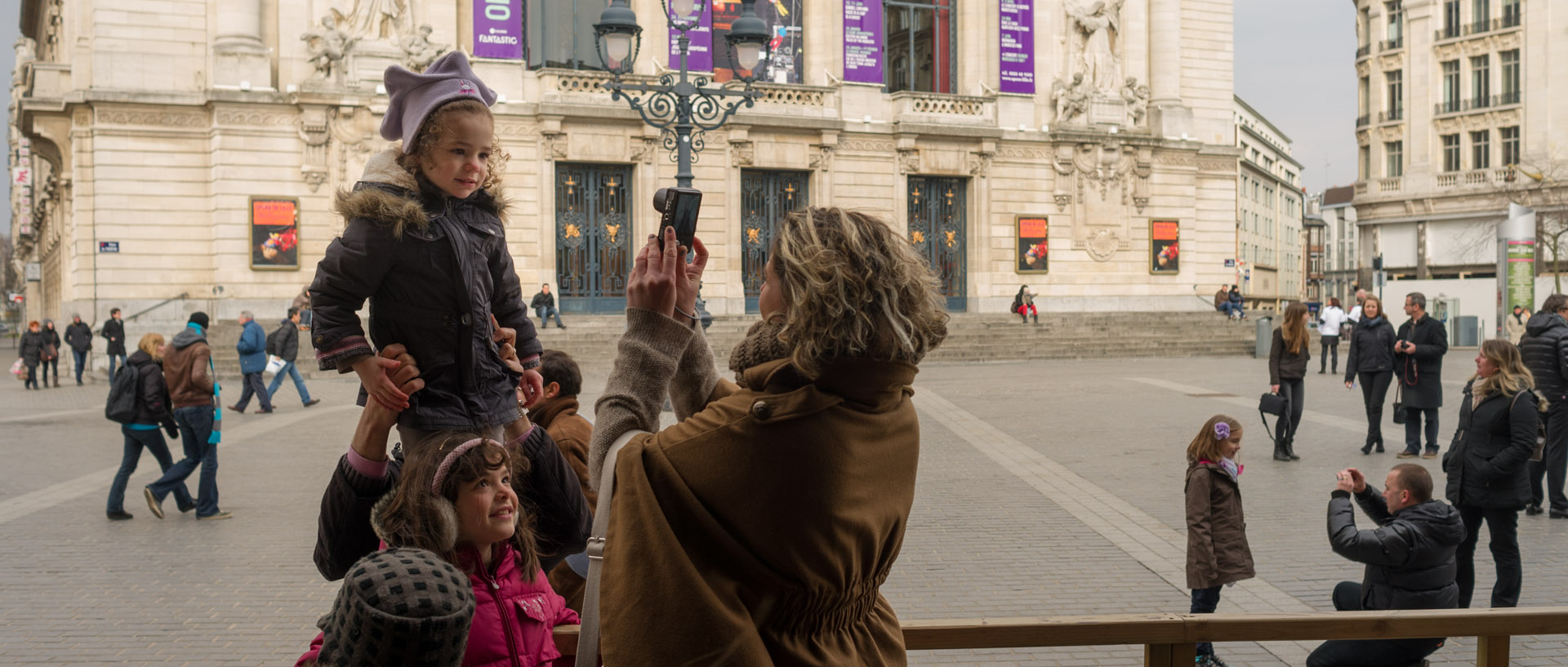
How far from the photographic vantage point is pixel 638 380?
2182mm

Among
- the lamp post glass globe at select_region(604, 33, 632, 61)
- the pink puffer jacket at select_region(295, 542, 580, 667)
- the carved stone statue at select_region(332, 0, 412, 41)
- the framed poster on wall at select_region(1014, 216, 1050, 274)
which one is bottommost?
the pink puffer jacket at select_region(295, 542, 580, 667)

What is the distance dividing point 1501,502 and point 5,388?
28.3 metres


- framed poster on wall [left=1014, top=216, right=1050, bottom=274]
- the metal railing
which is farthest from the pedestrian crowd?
framed poster on wall [left=1014, top=216, right=1050, bottom=274]

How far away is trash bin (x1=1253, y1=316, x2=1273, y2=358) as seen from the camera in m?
30.7

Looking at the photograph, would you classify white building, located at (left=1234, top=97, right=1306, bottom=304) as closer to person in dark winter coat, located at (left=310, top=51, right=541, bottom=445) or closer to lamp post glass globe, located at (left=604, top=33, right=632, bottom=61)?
lamp post glass globe, located at (left=604, top=33, right=632, bottom=61)

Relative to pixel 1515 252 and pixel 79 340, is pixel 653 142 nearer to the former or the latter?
pixel 79 340

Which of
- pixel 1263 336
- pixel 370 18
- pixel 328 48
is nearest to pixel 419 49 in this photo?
pixel 370 18

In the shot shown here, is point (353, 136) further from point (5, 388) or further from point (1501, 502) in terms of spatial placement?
point (1501, 502)

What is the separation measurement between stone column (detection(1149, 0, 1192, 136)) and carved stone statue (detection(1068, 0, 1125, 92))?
1783 mm

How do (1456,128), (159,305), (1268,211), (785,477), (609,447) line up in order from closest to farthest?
(785,477) → (609,447) → (159,305) → (1456,128) → (1268,211)

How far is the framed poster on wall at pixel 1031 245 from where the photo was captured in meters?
36.2

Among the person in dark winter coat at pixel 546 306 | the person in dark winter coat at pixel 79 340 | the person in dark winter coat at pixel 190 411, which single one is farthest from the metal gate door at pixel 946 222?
the person in dark winter coat at pixel 190 411

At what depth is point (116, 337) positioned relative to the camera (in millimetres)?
24859

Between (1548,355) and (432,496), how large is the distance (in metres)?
9.68
